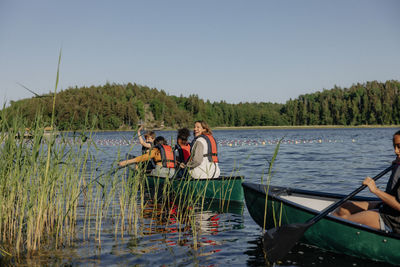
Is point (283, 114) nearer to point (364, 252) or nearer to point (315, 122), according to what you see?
point (315, 122)

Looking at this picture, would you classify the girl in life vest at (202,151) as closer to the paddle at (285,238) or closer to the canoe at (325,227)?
the canoe at (325,227)

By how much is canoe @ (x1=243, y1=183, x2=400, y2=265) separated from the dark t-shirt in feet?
0.59

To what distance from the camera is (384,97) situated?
105438mm

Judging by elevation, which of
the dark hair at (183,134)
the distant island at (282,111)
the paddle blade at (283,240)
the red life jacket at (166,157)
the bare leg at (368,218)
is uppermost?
the distant island at (282,111)

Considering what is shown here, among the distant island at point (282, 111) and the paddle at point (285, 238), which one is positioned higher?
the distant island at point (282, 111)

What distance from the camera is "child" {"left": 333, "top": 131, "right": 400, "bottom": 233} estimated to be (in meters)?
3.93

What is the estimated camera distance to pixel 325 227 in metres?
4.62

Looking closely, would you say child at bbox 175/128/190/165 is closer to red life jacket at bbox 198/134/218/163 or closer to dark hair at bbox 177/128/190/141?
dark hair at bbox 177/128/190/141

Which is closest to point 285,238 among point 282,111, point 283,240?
point 283,240

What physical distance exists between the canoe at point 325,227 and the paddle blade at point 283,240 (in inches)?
14.0

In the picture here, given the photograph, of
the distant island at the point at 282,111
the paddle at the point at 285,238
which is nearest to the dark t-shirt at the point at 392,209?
the paddle at the point at 285,238

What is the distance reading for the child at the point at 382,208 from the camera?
3932mm

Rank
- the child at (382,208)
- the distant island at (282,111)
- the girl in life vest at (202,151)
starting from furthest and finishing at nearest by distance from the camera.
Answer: the distant island at (282,111), the girl in life vest at (202,151), the child at (382,208)

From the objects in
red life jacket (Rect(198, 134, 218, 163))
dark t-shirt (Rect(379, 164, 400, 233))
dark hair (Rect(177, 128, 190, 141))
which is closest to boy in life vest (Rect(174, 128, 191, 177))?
dark hair (Rect(177, 128, 190, 141))
